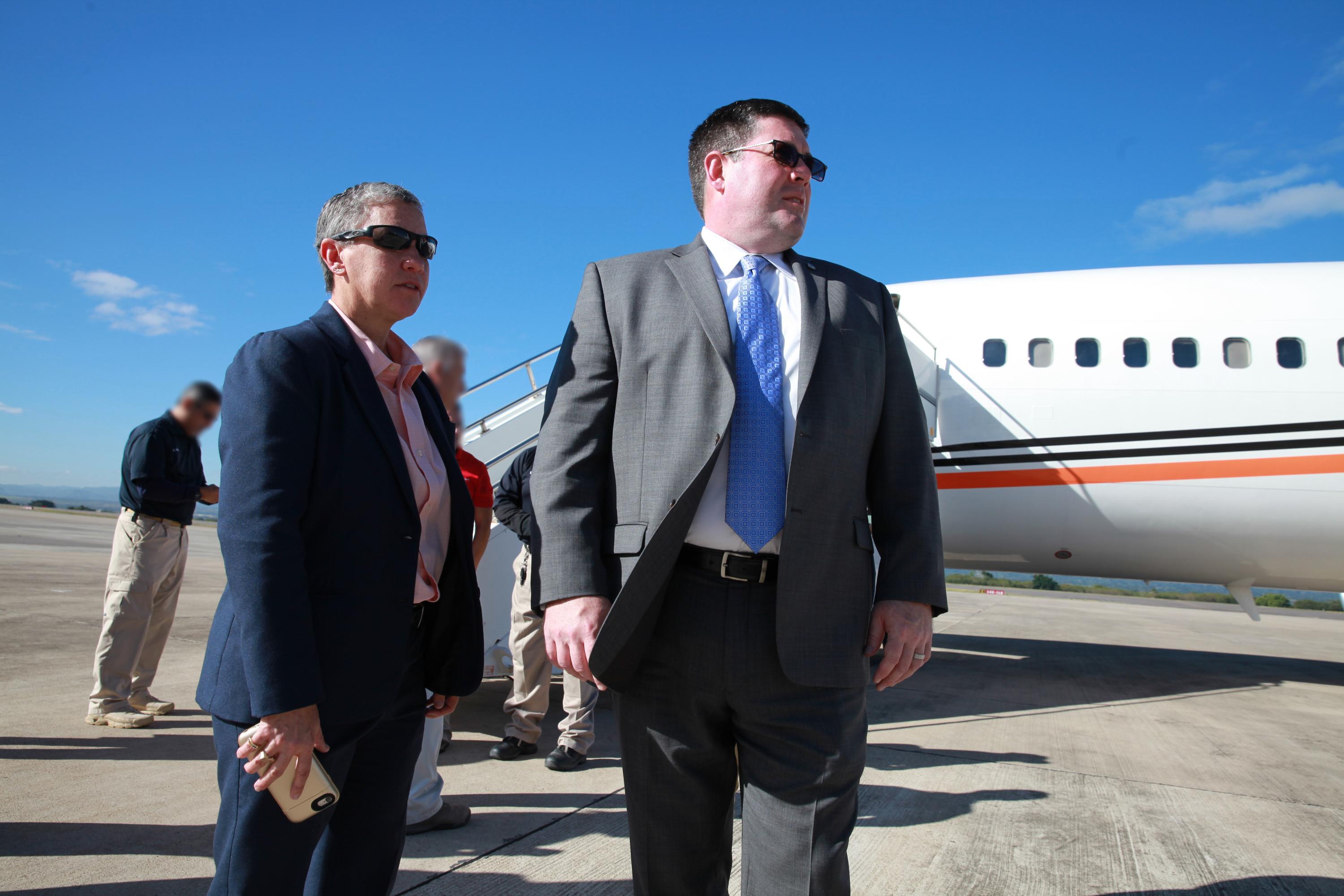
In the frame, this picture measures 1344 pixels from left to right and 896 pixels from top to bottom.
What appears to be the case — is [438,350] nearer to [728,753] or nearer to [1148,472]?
[728,753]

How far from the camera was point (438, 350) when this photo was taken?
9.34 feet

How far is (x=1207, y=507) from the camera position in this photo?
623 cm

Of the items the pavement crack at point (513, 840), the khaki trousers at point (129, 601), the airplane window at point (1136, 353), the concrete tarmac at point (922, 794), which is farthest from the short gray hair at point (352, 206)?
the airplane window at point (1136, 353)

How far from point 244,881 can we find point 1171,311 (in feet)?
24.6

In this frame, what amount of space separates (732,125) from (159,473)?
4.04 metres

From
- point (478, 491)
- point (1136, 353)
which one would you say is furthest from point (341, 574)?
point (1136, 353)

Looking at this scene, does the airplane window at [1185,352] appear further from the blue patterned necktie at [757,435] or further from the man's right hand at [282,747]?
the man's right hand at [282,747]

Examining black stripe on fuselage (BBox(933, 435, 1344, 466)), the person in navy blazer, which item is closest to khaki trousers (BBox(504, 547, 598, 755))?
the person in navy blazer

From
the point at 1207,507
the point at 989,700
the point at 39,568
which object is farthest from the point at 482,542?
the point at 39,568

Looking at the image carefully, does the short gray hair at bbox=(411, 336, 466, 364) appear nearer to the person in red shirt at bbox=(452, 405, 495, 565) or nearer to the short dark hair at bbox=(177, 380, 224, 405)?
the person in red shirt at bbox=(452, 405, 495, 565)

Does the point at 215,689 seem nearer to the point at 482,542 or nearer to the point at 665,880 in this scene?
the point at 665,880

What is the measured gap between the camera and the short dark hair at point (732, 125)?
1.76 m

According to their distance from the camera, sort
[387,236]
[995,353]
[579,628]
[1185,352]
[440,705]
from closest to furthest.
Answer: [579,628], [387,236], [440,705], [1185,352], [995,353]

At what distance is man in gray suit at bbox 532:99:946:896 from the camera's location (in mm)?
1450
